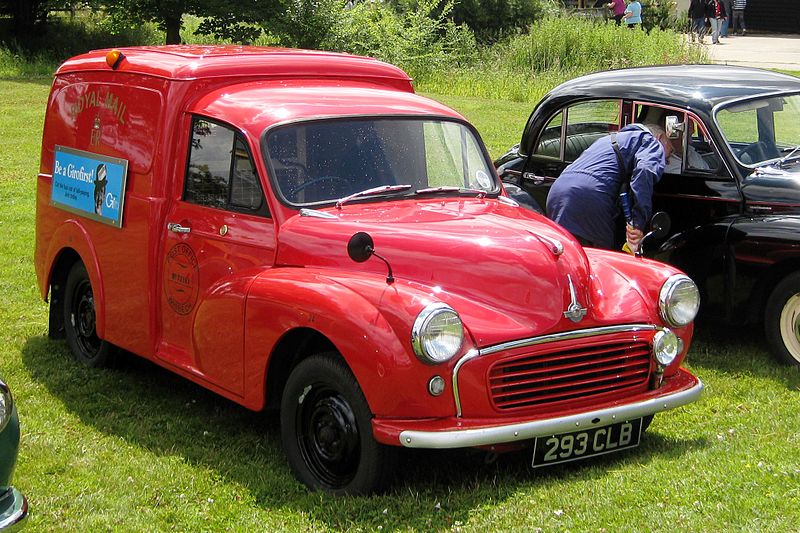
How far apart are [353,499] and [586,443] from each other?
112cm

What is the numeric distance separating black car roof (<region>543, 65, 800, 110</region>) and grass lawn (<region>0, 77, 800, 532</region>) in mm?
1916

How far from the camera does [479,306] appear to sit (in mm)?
4980

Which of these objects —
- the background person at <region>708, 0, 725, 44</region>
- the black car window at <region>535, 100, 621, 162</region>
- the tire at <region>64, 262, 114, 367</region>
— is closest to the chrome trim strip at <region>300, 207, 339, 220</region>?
the tire at <region>64, 262, 114, 367</region>

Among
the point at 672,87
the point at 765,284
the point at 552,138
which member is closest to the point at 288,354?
the point at 765,284

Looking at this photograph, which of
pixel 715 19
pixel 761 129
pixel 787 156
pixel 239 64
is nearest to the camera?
pixel 239 64

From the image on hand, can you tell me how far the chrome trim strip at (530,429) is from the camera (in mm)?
4582

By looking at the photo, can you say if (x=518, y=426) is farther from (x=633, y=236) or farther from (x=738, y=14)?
(x=738, y=14)

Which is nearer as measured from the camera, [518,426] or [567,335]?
[518,426]

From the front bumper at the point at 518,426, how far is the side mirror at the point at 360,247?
30.3 inches

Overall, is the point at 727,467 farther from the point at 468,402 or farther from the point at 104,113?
the point at 104,113

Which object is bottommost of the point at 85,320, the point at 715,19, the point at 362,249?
the point at 85,320

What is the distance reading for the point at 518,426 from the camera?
4.71 metres

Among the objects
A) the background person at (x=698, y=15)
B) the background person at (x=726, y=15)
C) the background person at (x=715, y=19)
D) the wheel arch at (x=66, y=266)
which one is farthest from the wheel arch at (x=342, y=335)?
the background person at (x=726, y=15)

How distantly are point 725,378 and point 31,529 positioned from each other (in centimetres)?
432
